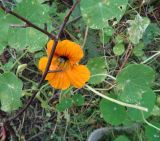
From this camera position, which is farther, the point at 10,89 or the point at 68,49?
the point at 10,89

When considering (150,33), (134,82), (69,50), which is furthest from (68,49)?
Answer: (150,33)

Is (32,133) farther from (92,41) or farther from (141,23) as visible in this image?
(141,23)

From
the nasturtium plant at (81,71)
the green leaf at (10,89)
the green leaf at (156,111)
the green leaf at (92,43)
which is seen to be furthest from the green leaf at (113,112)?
the green leaf at (92,43)

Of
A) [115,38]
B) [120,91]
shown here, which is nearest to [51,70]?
[120,91]

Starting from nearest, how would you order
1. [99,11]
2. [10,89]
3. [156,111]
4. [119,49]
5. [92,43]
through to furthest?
[99,11]
[10,89]
[156,111]
[119,49]
[92,43]

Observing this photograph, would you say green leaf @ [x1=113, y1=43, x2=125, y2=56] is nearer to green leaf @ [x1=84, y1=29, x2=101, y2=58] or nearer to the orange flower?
green leaf @ [x1=84, y1=29, x2=101, y2=58]

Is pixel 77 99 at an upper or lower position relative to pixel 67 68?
lower

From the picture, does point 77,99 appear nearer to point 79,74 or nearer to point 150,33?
point 79,74
